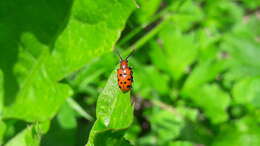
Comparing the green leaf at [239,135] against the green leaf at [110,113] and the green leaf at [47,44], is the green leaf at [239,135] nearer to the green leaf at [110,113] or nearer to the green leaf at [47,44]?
the green leaf at [47,44]

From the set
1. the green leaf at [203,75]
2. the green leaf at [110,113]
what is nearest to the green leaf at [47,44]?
the green leaf at [110,113]

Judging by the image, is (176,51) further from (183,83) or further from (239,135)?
(239,135)

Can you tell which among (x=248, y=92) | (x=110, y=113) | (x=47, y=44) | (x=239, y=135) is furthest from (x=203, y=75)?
(x=110, y=113)

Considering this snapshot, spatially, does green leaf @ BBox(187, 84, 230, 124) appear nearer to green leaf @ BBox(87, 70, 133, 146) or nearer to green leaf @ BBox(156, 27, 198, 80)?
green leaf @ BBox(156, 27, 198, 80)

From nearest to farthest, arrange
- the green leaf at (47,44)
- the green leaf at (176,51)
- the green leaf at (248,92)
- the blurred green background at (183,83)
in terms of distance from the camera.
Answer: the green leaf at (47,44) → the blurred green background at (183,83) → the green leaf at (248,92) → the green leaf at (176,51)

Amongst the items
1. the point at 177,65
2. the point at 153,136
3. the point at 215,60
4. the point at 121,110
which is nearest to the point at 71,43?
the point at 121,110

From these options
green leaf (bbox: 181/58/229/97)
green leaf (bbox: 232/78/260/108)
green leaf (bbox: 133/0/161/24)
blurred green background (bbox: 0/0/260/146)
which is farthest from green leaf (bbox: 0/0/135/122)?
green leaf (bbox: 232/78/260/108)

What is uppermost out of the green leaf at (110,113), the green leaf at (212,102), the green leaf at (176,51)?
the green leaf at (176,51)
